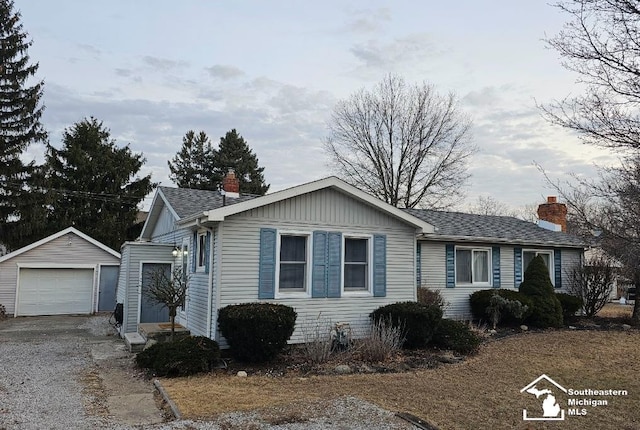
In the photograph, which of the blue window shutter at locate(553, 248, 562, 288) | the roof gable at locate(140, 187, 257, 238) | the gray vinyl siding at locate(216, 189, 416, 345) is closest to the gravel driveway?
the gray vinyl siding at locate(216, 189, 416, 345)

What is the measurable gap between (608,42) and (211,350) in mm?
7338

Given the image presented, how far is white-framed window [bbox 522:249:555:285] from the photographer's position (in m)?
16.2

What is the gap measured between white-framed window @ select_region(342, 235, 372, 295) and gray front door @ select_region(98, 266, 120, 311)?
1306 cm

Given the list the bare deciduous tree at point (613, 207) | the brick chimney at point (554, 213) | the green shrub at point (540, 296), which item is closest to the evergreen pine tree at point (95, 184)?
the green shrub at point (540, 296)

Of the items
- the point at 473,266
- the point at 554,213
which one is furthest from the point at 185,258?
the point at 554,213

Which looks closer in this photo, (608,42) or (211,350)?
(608,42)

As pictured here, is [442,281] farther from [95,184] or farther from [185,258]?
[95,184]

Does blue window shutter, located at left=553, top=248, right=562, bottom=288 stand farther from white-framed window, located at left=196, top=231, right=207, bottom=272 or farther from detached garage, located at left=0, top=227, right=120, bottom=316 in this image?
detached garage, located at left=0, top=227, right=120, bottom=316

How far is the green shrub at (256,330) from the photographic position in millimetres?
8727

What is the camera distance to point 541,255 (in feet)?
54.5

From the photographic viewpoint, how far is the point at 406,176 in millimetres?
28109

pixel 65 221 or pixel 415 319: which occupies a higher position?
pixel 65 221

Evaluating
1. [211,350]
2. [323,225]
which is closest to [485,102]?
[323,225]

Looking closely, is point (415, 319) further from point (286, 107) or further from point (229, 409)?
point (286, 107)
